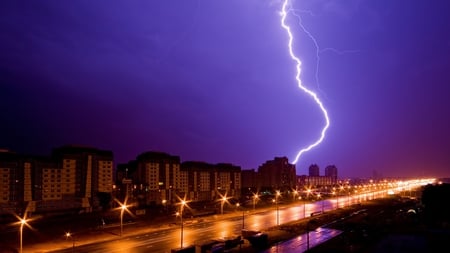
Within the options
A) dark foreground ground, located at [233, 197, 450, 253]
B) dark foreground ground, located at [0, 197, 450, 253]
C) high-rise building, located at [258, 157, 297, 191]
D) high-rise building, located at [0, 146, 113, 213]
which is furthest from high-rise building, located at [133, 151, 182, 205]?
high-rise building, located at [258, 157, 297, 191]

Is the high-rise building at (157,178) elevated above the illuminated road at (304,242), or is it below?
above

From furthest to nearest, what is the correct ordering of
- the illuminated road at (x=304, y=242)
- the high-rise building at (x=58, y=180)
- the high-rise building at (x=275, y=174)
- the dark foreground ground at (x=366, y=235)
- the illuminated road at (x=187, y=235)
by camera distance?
the high-rise building at (x=275, y=174), the high-rise building at (x=58, y=180), the illuminated road at (x=187, y=235), the dark foreground ground at (x=366, y=235), the illuminated road at (x=304, y=242)

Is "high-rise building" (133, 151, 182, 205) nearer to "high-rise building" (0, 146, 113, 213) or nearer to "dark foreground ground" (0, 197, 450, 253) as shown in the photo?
"high-rise building" (0, 146, 113, 213)

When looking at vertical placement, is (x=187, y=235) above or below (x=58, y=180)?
below

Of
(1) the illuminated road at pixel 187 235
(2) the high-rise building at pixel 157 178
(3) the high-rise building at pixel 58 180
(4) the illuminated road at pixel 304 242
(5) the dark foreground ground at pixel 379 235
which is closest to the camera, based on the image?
(4) the illuminated road at pixel 304 242

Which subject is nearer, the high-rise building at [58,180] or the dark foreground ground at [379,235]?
the dark foreground ground at [379,235]

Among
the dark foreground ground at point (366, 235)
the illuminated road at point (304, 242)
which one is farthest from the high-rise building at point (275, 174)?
the illuminated road at point (304, 242)

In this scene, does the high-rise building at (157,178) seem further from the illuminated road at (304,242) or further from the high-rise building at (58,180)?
the illuminated road at (304,242)

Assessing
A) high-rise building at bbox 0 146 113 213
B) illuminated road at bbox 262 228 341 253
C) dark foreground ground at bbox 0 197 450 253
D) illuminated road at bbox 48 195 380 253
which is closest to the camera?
illuminated road at bbox 262 228 341 253

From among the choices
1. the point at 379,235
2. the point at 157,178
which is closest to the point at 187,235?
the point at 379,235

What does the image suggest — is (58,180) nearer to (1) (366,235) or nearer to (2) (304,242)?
(2) (304,242)

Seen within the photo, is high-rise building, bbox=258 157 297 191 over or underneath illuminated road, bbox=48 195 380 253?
over

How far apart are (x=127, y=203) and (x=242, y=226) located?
4235cm

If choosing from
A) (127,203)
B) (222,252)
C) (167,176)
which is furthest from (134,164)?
(222,252)
